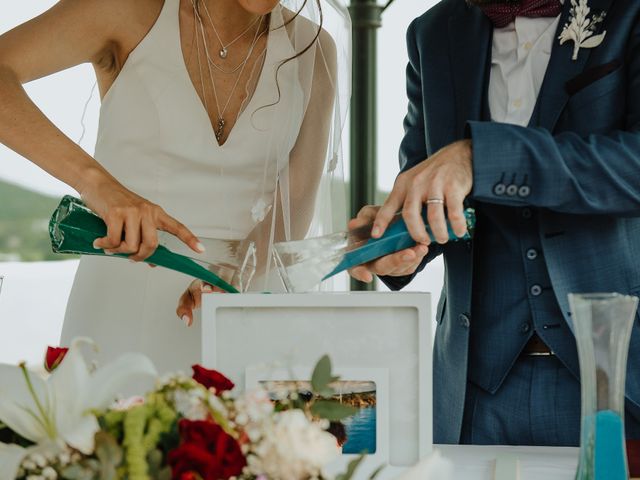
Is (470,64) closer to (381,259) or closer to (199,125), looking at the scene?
(381,259)

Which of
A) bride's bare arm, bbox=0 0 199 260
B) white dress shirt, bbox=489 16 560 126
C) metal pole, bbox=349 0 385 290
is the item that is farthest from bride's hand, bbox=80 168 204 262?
metal pole, bbox=349 0 385 290

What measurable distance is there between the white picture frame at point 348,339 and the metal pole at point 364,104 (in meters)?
2.92

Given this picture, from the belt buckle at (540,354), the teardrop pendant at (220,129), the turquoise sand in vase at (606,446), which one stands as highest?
the teardrop pendant at (220,129)

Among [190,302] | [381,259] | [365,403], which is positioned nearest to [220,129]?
[190,302]

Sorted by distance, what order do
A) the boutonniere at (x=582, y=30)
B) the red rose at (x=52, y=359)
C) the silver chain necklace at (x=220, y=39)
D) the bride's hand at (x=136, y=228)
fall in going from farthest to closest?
the silver chain necklace at (x=220, y=39), the boutonniere at (x=582, y=30), the bride's hand at (x=136, y=228), the red rose at (x=52, y=359)

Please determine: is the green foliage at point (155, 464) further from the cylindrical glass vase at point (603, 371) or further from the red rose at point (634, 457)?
the red rose at point (634, 457)

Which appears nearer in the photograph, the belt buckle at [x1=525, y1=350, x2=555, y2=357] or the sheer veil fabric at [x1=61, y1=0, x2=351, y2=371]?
the belt buckle at [x1=525, y1=350, x2=555, y2=357]

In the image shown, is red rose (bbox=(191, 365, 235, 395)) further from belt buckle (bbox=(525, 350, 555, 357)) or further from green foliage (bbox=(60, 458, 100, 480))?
belt buckle (bbox=(525, 350, 555, 357))

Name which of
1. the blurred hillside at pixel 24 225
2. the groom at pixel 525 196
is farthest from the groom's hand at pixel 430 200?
the blurred hillside at pixel 24 225

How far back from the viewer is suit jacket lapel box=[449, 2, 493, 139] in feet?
5.44

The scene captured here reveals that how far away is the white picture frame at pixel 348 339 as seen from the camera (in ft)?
3.80

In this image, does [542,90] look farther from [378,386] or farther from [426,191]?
[378,386]

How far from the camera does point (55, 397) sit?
0.76 metres

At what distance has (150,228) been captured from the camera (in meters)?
1.35
